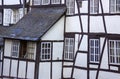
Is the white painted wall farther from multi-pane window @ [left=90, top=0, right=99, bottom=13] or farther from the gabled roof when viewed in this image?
multi-pane window @ [left=90, top=0, right=99, bottom=13]

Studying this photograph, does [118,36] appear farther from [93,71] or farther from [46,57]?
[46,57]

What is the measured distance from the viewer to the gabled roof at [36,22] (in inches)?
695

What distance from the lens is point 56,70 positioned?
18.0 meters

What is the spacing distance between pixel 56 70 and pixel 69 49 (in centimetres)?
151

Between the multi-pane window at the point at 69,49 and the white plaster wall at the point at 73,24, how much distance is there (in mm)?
631

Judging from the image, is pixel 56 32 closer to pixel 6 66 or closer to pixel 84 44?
pixel 84 44

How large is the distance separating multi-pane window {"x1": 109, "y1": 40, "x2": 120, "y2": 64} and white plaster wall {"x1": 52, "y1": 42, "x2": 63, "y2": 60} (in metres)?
3.40

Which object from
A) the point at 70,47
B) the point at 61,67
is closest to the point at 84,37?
the point at 70,47

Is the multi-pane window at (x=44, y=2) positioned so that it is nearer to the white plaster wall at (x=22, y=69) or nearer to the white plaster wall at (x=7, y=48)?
the white plaster wall at (x=7, y=48)

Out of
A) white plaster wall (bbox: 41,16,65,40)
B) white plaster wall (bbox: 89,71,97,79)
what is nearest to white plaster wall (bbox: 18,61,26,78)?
white plaster wall (bbox: 41,16,65,40)

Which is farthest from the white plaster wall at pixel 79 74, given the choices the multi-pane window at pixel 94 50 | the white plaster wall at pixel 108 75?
the white plaster wall at pixel 108 75

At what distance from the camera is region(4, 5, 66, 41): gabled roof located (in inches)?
695

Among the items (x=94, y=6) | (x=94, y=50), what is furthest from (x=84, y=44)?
(x=94, y=6)

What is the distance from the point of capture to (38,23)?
18.5m
